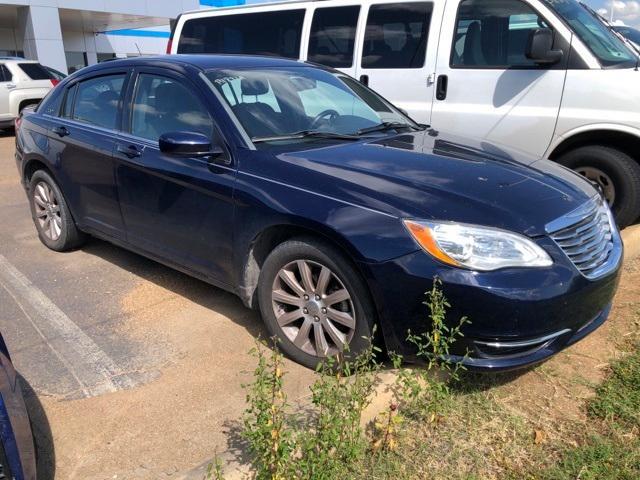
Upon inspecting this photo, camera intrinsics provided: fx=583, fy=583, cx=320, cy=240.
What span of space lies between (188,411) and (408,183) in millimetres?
1560

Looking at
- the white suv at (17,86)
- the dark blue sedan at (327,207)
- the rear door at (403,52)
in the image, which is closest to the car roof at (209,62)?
the dark blue sedan at (327,207)

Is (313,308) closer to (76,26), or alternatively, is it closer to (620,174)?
(620,174)

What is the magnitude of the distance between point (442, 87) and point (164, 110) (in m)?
2.85

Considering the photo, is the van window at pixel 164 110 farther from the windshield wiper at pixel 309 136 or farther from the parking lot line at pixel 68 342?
the parking lot line at pixel 68 342

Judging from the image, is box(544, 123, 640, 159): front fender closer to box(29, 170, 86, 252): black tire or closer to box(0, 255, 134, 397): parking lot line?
box(0, 255, 134, 397): parking lot line

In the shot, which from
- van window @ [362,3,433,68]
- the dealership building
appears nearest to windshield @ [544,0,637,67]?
van window @ [362,3,433,68]

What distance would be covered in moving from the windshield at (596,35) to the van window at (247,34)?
2799 millimetres

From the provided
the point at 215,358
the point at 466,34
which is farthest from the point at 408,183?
the point at 466,34

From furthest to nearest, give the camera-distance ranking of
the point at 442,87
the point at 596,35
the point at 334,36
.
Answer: the point at 334,36 < the point at 442,87 < the point at 596,35

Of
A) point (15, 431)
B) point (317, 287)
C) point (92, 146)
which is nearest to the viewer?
point (15, 431)

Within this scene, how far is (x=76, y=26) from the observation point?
93.6ft

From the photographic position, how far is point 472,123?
5453 millimetres

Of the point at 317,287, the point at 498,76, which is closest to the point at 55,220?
the point at 317,287

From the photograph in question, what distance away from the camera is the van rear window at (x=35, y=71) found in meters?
14.1
